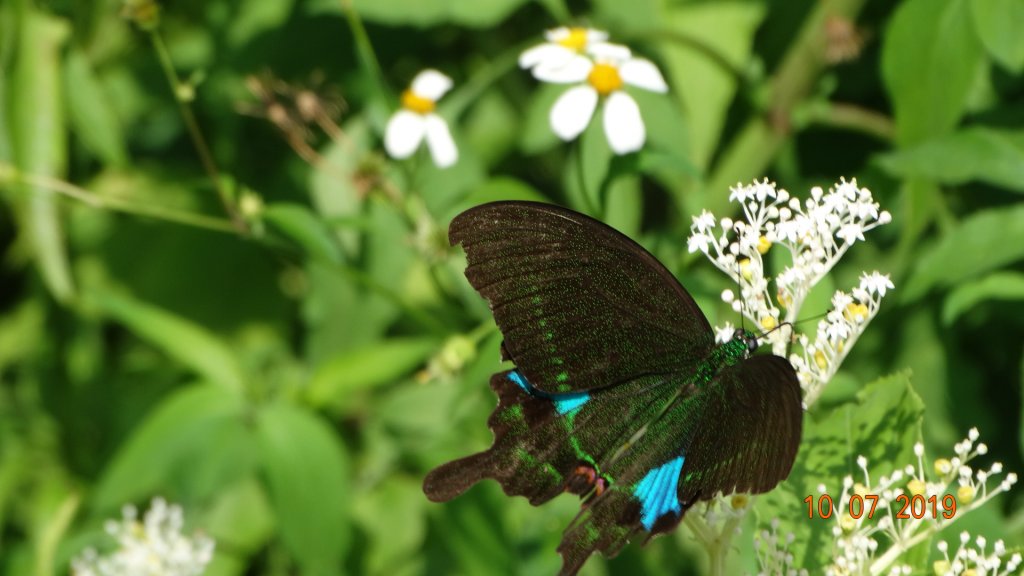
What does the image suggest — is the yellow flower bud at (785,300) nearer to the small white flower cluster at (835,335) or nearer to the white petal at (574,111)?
the small white flower cluster at (835,335)

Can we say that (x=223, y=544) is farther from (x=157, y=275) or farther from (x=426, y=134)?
(x=426, y=134)

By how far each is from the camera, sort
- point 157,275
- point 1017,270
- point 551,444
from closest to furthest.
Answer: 1. point 551,444
2. point 1017,270
3. point 157,275

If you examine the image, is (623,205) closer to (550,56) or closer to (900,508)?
(550,56)

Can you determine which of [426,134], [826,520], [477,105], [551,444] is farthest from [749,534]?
[477,105]

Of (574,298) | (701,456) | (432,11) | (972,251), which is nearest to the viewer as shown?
(701,456)

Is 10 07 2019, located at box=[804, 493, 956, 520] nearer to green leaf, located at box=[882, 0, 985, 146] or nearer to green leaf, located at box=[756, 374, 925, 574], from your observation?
green leaf, located at box=[756, 374, 925, 574]

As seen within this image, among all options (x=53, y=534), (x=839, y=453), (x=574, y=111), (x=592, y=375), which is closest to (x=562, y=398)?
(x=592, y=375)

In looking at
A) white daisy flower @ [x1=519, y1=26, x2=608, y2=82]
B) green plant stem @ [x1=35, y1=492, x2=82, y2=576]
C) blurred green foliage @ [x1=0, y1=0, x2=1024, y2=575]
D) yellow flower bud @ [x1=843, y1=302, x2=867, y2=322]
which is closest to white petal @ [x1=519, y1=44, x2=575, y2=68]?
white daisy flower @ [x1=519, y1=26, x2=608, y2=82]
